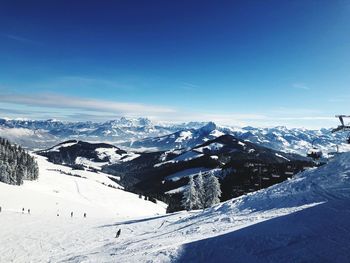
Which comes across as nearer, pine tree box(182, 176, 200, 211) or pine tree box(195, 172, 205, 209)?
pine tree box(182, 176, 200, 211)

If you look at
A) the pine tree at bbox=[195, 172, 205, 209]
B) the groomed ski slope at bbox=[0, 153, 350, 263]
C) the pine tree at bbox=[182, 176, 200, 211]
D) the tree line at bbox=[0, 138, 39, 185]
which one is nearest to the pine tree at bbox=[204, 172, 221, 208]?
the pine tree at bbox=[195, 172, 205, 209]

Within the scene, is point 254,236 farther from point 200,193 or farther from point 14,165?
point 14,165

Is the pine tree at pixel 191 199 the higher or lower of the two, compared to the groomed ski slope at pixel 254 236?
lower

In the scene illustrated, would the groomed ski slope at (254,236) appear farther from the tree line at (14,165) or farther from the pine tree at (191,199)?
the tree line at (14,165)

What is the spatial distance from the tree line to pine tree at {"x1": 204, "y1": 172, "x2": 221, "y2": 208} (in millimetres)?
69157

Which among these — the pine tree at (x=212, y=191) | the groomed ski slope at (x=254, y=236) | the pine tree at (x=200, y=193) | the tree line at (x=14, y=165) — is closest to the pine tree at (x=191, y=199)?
the pine tree at (x=200, y=193)

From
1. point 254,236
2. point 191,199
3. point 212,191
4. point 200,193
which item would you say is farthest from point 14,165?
point 254,236

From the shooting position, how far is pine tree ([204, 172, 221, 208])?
2756 inches

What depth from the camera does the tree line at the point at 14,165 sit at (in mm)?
104250

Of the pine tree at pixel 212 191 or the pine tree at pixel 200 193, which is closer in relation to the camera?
the pine tree at pixel 212 191

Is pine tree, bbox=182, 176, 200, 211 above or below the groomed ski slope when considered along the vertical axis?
below

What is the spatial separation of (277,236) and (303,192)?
11.8 metres

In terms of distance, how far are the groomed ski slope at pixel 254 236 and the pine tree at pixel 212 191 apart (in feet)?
112

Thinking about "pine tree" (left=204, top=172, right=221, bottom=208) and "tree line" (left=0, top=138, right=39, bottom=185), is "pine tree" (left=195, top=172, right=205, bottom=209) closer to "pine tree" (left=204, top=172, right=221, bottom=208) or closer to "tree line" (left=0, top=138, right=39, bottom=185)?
"pine tree" (left=204, top=172, right=221, bottom=208)
